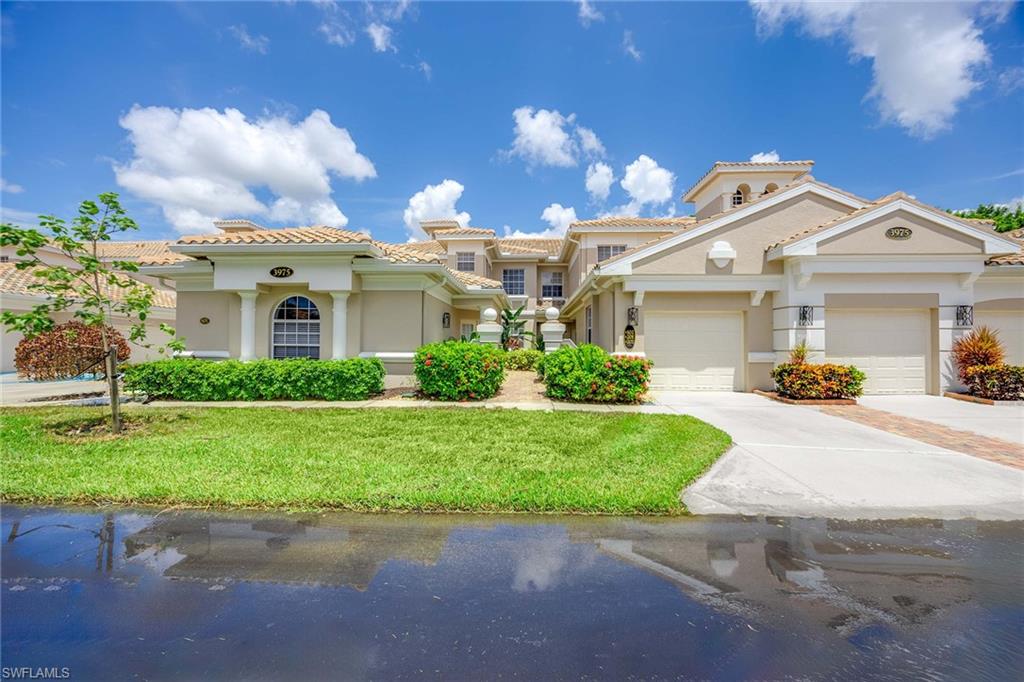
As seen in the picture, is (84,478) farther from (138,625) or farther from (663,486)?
(663,486)

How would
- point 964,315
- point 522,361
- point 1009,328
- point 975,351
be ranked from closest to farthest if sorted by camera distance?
point 975,351
point 964,315
point 1009,328
point 522,361

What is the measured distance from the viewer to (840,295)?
11945mm

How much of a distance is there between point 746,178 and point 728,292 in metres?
11.4

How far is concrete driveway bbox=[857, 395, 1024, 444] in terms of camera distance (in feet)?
26.4

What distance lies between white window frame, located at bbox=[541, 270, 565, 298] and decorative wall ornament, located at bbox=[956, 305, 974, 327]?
18.7m

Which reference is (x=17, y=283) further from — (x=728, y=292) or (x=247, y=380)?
(x=728, y=292)

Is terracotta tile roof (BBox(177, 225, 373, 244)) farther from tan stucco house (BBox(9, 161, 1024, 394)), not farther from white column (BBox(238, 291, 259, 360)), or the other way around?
white column (BBox(238, 291, 259, 360))

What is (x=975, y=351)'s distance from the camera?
11445mm

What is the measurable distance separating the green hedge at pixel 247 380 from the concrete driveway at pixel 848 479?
8.43 m

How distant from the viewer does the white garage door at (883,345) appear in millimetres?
12133

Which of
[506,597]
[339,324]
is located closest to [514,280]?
[339,324]

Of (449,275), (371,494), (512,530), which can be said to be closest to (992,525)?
(512,530)

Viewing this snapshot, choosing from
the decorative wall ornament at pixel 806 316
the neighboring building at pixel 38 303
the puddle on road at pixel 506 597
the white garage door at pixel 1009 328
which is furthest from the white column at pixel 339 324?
the white garage door at pixel 1009 328

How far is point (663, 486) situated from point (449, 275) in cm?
980
